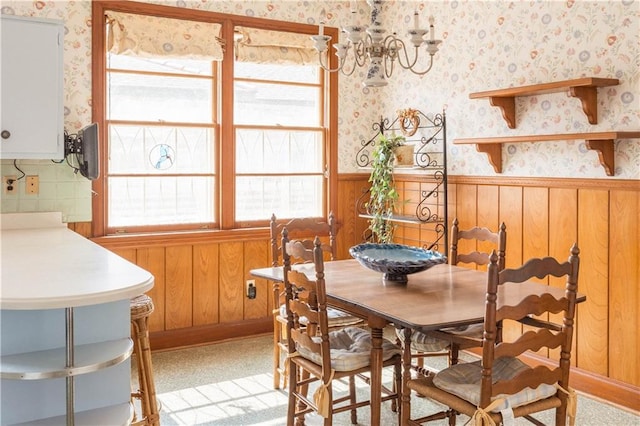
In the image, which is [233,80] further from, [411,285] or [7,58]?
[411,285]

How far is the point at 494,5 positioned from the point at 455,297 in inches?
90.6

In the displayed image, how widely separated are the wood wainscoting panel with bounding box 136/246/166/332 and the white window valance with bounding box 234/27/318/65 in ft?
4.99

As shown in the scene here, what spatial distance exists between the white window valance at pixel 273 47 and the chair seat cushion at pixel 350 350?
92.5 inches

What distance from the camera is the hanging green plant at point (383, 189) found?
4.50 meters

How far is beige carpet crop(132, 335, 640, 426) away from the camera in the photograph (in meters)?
3.17

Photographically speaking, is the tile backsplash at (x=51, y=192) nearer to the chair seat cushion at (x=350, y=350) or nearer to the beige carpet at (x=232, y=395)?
the beige carpet at (x=232, y=395)

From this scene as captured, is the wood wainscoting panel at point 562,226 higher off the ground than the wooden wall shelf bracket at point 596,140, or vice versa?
the wooden wall shelf bracket at point 596,140

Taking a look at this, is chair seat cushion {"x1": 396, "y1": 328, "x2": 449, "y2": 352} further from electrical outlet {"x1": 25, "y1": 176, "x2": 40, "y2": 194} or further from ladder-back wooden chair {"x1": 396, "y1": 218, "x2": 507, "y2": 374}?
electrical outlet {"x1": 25, "y1": 176, "x2": 40, "y2": 194}

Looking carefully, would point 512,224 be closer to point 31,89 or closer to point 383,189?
point 383,189

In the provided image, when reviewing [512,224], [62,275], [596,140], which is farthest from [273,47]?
[62,275]

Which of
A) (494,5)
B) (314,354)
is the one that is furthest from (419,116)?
(314,354)

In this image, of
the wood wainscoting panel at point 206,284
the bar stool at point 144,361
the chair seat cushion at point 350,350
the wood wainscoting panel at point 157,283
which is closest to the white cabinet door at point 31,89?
the wood wainscoting panel at point 157,283

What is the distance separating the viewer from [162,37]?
13.5ft

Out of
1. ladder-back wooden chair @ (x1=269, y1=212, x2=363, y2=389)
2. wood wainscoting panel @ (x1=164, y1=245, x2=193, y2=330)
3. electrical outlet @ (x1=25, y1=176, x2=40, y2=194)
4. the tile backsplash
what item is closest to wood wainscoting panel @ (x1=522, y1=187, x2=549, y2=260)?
ladder-back wooden chair @ (x1=269, y1=212, x2=363, y2=389)
